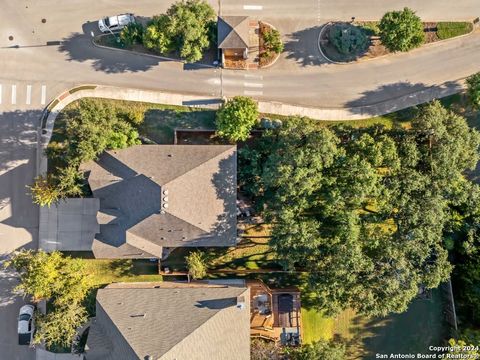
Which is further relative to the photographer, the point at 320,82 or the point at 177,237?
the point at 320,82

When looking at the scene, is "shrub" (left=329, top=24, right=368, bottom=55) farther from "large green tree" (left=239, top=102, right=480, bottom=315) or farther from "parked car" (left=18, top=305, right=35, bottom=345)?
"parked car" (left=18, top=305, right=35, bottom=345)

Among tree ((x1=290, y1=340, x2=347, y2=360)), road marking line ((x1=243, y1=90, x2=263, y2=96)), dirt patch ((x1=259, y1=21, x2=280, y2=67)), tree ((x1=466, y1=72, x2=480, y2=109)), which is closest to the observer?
tree ((x1=290, y1=340, x2=347, y2=360))

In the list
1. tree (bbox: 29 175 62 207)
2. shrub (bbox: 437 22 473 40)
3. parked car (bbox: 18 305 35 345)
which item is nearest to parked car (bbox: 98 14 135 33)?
tree (bbox: 29 175 62 207)

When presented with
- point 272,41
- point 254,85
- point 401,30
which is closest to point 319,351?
point 254,85

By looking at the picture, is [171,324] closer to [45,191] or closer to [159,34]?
[45,191]

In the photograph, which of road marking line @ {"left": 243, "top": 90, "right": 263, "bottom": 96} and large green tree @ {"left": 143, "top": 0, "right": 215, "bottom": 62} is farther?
road marking line @ {"left": 243, "top": 90, "right": 263, "bottom": 96}

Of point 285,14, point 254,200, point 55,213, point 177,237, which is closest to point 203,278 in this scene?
point 177,237

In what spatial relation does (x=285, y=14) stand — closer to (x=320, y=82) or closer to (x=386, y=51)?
(x=320, y=82)
